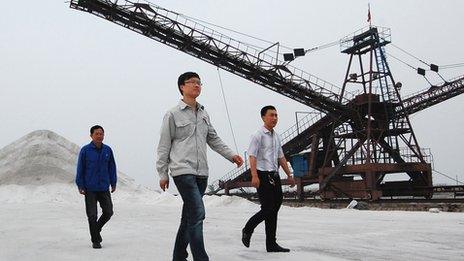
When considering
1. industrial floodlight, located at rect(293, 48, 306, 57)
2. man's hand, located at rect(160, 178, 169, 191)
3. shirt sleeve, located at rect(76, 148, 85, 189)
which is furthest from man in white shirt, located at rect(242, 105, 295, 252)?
industrial floodlight, located at rect(293, 48, 306, 57)

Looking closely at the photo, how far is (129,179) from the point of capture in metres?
24.2

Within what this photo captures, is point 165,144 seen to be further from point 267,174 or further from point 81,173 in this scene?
point 81,173

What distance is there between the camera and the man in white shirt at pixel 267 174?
476cm

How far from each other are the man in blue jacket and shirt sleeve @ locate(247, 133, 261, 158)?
1.83 m

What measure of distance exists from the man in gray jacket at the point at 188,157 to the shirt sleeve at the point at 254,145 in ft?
2.98

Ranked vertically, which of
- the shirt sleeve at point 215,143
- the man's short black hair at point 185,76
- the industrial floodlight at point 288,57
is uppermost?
the industrial floodlight at point 288,57

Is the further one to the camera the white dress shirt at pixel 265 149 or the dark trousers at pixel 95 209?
the dark trousers at pixel 95 209

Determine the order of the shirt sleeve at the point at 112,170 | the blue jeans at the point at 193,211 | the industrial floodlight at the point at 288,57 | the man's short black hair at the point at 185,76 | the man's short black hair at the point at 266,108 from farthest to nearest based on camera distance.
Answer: the industrial floodlight at the point at 288,57 → the shirt sleeve at the point at 112,170 → the man's short black hair at the point at 266,108 → the man's short black hair at the point at 185,76 → the blue jeans at the point at 193,211

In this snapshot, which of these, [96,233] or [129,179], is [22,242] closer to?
[96,233]

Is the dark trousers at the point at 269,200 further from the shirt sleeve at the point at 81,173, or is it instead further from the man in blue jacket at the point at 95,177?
the shirt sleeve at the point at 81,173

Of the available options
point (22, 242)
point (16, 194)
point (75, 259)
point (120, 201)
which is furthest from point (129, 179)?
point (75, 259)

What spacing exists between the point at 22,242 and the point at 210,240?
2428mm

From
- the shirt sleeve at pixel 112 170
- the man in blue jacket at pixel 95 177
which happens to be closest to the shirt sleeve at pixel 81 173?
the man in blue jacket at pixel 95 177

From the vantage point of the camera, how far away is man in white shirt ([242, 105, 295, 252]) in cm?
476
